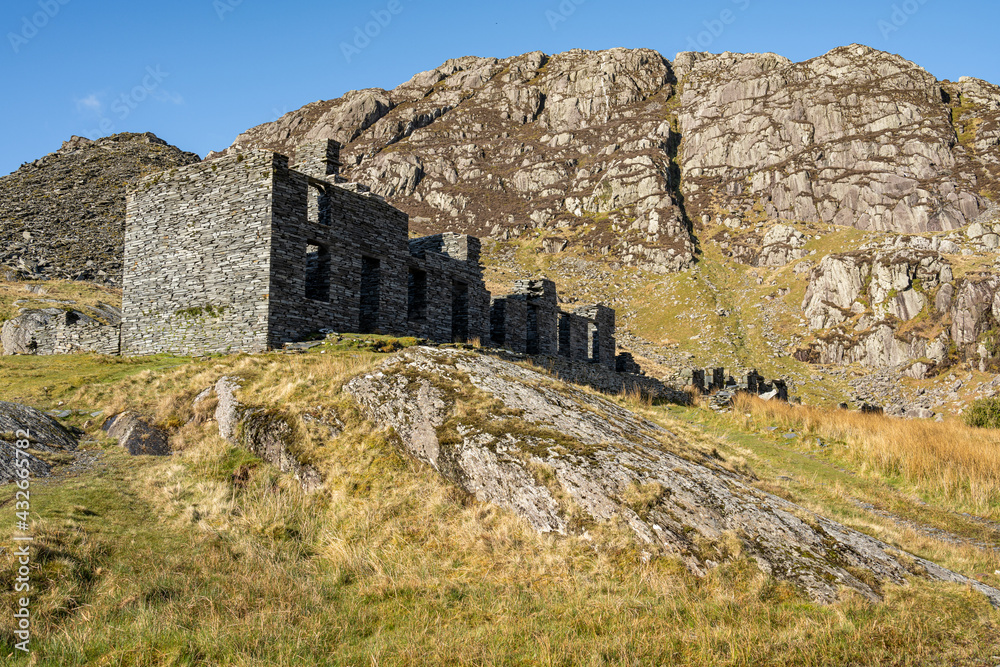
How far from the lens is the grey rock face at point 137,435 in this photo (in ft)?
38.2

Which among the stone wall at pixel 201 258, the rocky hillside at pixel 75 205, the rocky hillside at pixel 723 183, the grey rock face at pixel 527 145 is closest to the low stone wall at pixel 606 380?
the stone wall at pixel 201 258

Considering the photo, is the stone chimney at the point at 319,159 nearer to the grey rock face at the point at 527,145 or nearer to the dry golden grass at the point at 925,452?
the dry golden grass at the point at 925,452

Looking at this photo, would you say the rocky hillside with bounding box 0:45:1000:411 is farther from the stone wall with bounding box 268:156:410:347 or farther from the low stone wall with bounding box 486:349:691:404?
the stone wall with bounding box 268:156:410:347

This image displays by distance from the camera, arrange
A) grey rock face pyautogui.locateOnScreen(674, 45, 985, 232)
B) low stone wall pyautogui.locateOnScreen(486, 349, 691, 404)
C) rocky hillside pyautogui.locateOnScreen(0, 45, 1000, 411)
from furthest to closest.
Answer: grey rock face pyautogui.locateOnScreen(674, 45, 985, 232) < rocky hillside pyautogui.locateOnScreen(0, 45, 1000, 411) < low stone wall pyautogui.locateOnScreen(486, 349, 691, 404)

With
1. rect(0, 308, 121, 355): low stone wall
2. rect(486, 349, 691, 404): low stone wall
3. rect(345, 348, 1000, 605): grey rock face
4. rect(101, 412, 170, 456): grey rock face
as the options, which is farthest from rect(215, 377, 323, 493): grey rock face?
rect(486, 349, 691, 404): low stone wall

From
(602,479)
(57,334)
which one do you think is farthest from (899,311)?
(57,334)

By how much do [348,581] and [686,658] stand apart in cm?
411

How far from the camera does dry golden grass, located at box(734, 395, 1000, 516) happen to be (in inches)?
518

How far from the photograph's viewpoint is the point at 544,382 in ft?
43.2

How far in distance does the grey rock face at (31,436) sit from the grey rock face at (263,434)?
2742 mm

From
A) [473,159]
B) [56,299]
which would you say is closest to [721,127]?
[473,159]

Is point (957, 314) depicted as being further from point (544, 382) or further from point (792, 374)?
point (544, 382)

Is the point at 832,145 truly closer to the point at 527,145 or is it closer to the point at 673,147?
the point at 673,147

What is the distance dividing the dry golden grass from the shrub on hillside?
4.06 meters
